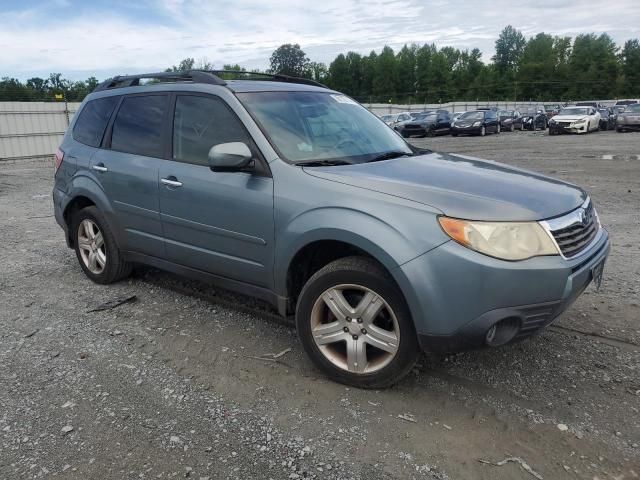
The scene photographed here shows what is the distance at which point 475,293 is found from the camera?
271 centimetres

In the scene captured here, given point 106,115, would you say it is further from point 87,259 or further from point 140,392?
point 140,392

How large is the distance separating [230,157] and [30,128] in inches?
819

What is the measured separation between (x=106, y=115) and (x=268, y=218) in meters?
2.37

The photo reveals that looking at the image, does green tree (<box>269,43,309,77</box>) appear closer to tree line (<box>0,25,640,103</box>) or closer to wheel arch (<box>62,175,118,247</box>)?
tree line (<box>0,25,640,103</box>)

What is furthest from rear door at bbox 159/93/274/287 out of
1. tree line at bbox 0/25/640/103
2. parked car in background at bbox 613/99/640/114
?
tree line at bbox 0/25/640/103

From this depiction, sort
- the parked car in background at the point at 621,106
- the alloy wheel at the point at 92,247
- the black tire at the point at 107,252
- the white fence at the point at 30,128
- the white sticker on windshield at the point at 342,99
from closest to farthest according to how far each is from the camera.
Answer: the white sticker on windshield at the point at 342,99
the black tire at the point at 107,252
the alloy wheel at the point at 92,247
the white fence at the point at 30,128
the parked car in background at the point at 621,106

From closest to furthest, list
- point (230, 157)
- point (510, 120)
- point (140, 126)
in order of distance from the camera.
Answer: point (230, 157) < point (140, 126) < point (510, 120)

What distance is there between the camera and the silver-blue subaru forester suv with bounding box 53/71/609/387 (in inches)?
109

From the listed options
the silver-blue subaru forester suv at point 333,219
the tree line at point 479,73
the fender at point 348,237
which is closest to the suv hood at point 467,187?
the silver-blue subaru forester suv at point 333,219

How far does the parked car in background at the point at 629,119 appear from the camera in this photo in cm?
2819

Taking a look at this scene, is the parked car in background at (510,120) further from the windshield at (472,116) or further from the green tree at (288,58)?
the green tree at (288,58)

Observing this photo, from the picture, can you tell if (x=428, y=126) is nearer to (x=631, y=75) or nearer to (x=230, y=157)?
(x=230, y=157)

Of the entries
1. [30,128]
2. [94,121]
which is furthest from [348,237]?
[30,128]

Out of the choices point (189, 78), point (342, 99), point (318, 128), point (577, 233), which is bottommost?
point (577, 233)
